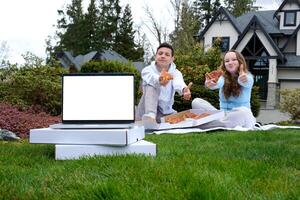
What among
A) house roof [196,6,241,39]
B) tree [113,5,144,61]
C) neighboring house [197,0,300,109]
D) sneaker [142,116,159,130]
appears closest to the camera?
sneaker [142,116,159,130]

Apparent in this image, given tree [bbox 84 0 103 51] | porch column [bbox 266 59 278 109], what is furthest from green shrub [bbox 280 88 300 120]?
tree [bbox 84 0 103 51]

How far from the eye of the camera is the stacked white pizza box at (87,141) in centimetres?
398

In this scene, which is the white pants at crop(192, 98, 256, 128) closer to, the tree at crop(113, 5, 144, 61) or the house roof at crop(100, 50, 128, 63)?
the house roof at crop(100, 50, 128, 63)

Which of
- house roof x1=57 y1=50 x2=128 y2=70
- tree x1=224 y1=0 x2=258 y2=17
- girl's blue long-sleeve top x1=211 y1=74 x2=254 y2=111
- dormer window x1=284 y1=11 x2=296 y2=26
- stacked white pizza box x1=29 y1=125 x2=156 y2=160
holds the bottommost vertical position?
stacked white pizza box x1=29 y1=125 x2=156 y2=160

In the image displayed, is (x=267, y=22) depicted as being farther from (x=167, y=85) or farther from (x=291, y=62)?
(x=167, y=85)

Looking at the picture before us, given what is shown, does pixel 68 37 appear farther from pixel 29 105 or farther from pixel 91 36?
pixel 29 105

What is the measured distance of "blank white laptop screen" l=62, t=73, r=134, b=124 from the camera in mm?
4234

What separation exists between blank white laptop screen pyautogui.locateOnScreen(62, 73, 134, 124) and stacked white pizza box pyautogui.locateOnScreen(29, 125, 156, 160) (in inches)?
6.3

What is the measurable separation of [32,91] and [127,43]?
39.5 m

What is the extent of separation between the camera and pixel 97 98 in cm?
426

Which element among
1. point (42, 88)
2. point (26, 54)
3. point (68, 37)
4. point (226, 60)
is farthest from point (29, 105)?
point (68, 37)

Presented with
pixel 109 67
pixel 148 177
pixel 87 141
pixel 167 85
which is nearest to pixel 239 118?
pixel 167 85

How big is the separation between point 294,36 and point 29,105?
80.7 feet

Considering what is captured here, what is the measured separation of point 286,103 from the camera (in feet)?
59.0
